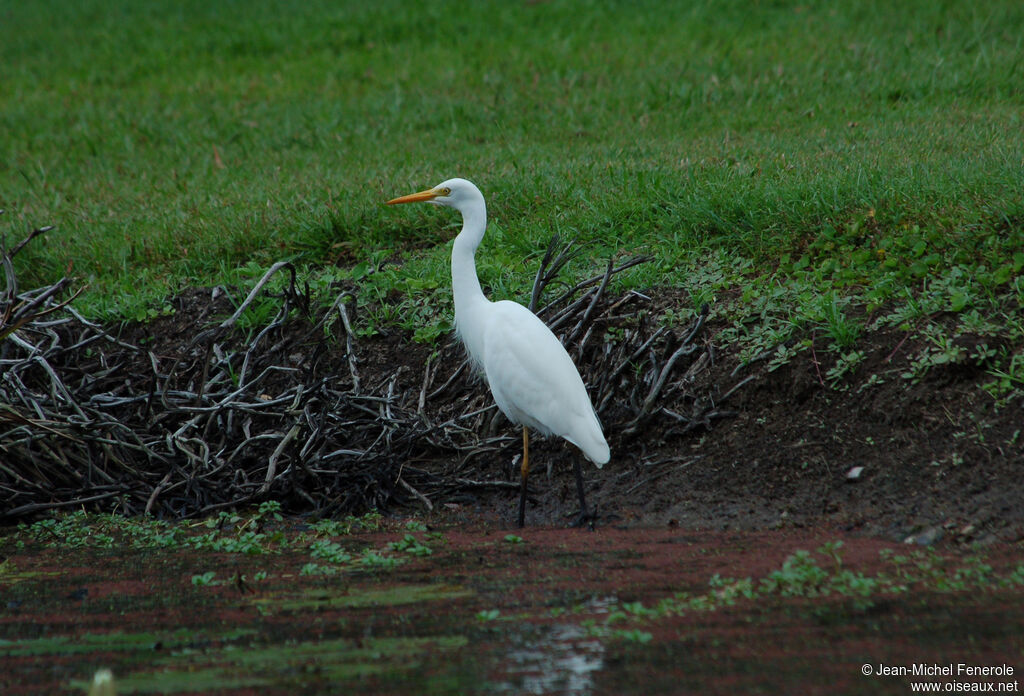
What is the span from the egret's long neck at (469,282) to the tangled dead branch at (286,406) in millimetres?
419

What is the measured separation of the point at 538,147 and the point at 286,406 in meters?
3.64

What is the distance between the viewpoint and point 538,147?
7926mm

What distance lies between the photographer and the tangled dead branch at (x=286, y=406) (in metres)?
4.62

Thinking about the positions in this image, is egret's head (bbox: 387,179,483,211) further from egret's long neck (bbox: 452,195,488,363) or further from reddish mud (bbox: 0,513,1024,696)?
reddish mud (bbox: 0,513,1024,696)

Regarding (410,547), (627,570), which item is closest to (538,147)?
(410,547)

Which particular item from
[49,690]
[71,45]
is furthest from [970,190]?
[71,45]

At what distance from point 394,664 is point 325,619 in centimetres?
48

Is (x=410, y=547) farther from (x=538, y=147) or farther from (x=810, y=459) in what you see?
(x=538, y=147)

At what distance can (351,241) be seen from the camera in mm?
6398

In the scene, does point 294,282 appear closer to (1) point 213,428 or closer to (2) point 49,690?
(1) point 213,428

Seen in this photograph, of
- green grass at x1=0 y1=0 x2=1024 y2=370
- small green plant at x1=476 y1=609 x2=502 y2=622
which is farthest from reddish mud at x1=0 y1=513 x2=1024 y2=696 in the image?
green grass at x1=0 y1=0 x2=1024 y2=370

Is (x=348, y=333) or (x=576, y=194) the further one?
(x=576, y=194)

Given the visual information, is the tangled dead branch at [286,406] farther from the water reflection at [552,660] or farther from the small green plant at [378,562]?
the water reflection at [552,660]

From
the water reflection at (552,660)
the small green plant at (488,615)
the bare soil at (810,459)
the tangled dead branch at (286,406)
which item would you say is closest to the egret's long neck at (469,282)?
the tangled dead branch at (286,406)
